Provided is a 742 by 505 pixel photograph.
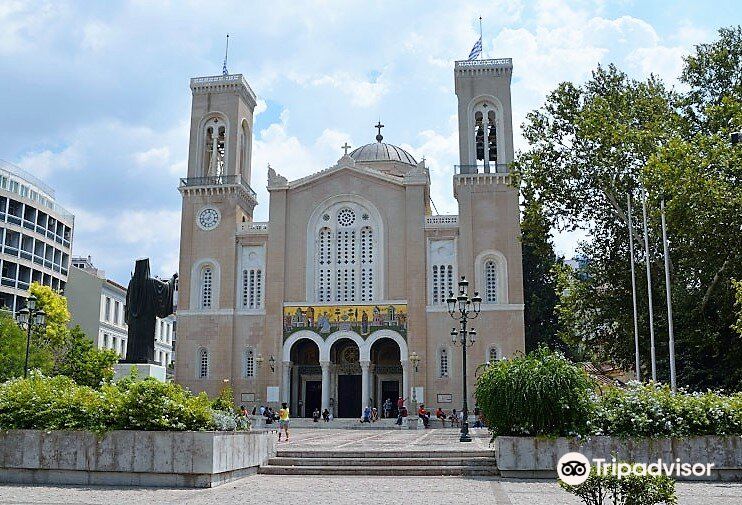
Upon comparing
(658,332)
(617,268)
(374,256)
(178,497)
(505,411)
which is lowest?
(178,497)

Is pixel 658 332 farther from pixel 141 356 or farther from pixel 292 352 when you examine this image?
pixel 292 352

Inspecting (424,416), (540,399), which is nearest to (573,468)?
(540,399)

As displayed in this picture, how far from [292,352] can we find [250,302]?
151 inches

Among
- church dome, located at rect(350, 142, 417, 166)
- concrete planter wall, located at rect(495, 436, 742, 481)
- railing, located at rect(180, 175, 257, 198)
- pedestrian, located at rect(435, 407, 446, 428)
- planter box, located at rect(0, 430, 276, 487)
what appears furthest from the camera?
church dome, located at rect(350, 142, 417, 166)

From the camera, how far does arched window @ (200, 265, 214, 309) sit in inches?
1806

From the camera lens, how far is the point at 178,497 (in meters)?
11.6

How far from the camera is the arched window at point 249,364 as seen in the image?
44.5 meters

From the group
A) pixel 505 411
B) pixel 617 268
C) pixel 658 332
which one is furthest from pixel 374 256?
pixel 505 411

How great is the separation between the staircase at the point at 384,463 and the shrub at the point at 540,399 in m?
0.92

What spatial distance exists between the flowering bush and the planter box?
255mm

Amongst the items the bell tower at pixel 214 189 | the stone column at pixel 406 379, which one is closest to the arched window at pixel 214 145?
the bell tower at pixel 214 189

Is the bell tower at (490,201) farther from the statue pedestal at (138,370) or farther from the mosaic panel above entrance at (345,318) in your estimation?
the statue pedestal at (138,370)

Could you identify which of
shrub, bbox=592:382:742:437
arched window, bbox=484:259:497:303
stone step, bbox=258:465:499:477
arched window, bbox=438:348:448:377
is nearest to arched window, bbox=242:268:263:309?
arched window, bbox=438:348:448:377

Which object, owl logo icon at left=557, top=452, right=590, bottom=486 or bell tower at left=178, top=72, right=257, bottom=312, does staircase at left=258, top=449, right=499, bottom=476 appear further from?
bell tower at left=178, top=72, right=257, bottom=312
